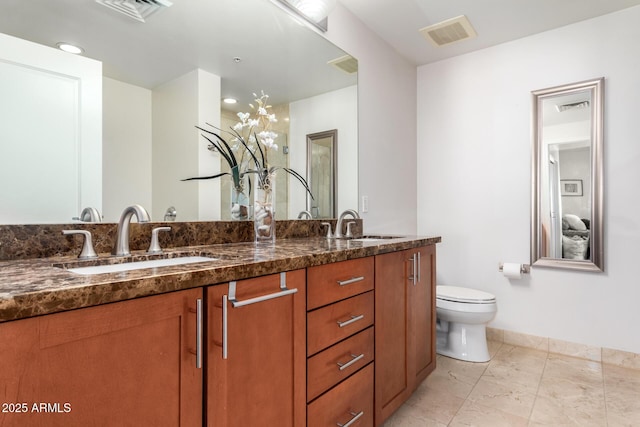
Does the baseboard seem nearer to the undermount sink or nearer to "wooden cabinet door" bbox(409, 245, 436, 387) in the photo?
"wooden cabinet door" bbox(409, 245, 436, 387)

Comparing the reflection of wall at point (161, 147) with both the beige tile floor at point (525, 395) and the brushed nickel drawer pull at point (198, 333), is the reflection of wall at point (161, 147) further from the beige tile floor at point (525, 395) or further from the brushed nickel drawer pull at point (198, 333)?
the beige tile floor at point (525, 395)

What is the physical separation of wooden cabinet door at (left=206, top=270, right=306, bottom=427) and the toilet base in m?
1.74

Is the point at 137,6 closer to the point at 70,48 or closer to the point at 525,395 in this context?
the point at 70,48

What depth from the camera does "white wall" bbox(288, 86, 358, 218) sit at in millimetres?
2021

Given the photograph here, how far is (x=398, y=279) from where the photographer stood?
5.26 ft

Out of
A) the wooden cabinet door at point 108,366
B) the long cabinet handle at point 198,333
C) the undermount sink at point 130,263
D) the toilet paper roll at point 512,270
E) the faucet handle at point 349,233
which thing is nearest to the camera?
the wooden cabinet door at point 108,366

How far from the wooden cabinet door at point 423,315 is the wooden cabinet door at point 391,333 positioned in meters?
0.09

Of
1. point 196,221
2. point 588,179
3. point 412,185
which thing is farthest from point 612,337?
point 196,221

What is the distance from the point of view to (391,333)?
5.05 feet

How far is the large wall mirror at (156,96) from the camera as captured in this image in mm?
1055

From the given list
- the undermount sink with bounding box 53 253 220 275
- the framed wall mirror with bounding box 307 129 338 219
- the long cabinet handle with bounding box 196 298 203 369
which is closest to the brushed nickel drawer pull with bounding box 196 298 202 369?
the long cabinet handle with bounding box 196 298 203 369

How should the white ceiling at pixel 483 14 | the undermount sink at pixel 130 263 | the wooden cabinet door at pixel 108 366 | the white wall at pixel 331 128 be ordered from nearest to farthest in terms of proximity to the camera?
1. the wooden cabinet door at pixel 108 366
2. the undermount sink at pixel 130 263
3. the white wall at pixel 331 128
4. the white ceiling at pixel 483 14

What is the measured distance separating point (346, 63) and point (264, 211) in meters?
1.29

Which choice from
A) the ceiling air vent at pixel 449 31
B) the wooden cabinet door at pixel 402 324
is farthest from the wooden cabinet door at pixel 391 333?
the ceiling air vent at pixel 449 31
